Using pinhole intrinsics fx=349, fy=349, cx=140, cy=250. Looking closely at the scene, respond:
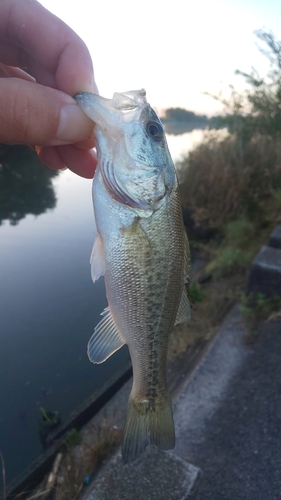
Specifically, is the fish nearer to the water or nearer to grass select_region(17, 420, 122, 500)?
grass select_region(17, 420, 122, 500)

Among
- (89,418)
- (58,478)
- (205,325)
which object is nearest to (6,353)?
(89,418)

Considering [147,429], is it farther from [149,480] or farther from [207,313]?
[207,313]

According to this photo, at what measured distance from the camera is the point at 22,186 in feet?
27.5

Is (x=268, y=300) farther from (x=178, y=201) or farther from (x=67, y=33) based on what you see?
(x=67, y=33)

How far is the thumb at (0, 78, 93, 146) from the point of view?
5.10 feet

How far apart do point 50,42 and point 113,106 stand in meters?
0.59

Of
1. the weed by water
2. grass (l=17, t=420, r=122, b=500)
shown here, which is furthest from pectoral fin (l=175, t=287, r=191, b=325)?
the weed by water

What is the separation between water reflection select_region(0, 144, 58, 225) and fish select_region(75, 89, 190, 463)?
5.74 metres

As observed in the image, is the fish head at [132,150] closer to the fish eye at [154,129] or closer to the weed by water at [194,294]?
the fish eye at [154,129]

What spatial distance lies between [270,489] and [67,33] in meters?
3.31

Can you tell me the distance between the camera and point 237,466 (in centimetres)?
279

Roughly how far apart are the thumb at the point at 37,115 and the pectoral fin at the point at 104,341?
3.09 ft

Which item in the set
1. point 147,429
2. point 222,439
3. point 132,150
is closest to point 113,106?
point 132,150

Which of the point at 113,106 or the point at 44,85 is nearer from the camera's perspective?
the point at 113,106
